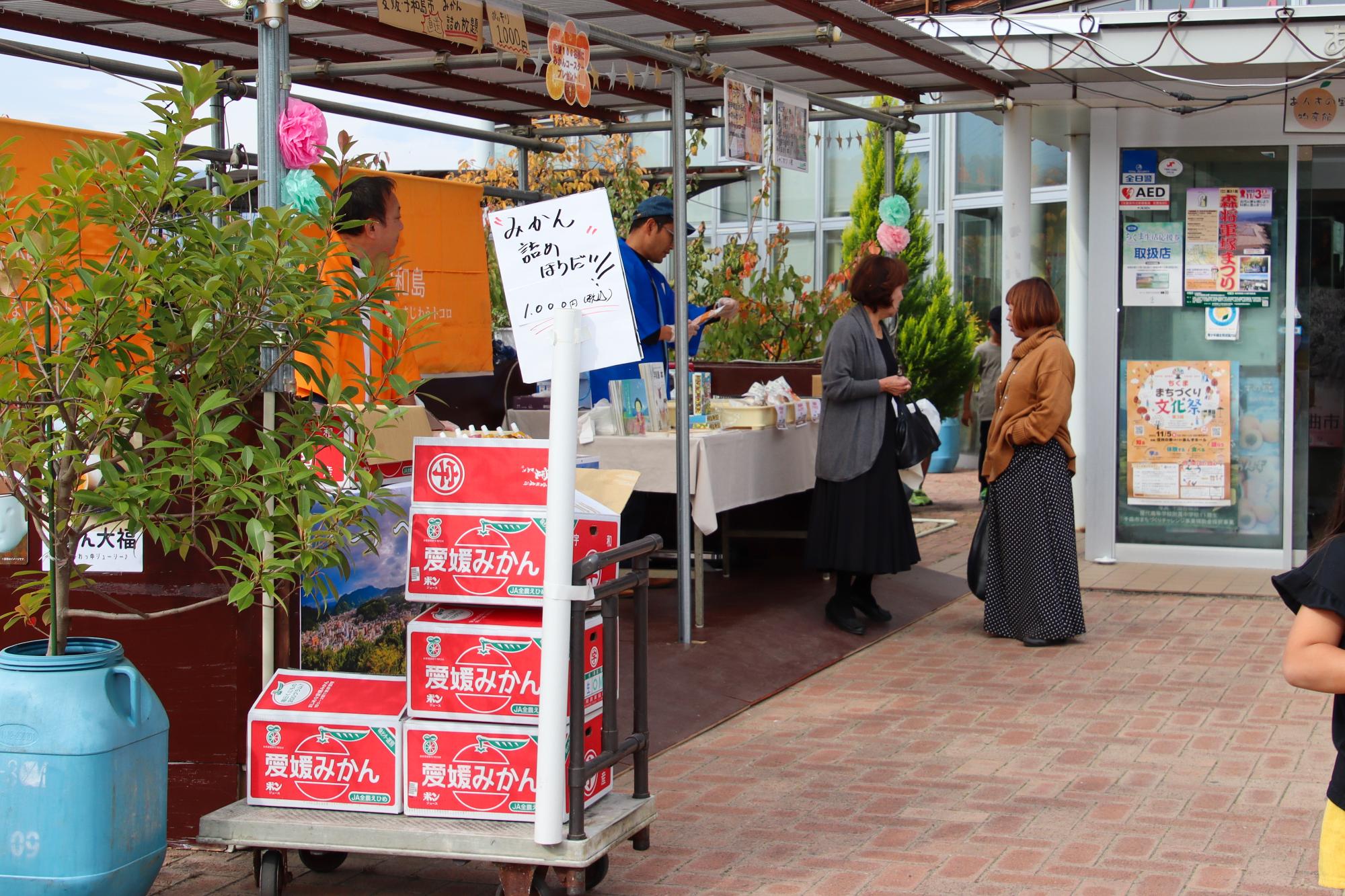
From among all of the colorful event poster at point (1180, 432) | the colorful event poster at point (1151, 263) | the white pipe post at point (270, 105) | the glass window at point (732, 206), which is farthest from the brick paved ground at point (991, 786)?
the glass window at point (732, 206)

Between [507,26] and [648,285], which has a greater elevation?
[507,26]

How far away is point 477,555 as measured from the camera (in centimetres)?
366

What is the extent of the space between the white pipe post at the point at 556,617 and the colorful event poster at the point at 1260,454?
6882mm

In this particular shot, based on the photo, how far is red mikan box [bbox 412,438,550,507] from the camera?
369 cm

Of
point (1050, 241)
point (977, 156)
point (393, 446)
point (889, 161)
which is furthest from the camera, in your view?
point (977, 156)

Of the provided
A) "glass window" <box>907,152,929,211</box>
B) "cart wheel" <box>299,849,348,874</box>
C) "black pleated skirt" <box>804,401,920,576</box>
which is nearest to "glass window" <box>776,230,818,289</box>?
"glass window" <box>907,152,929,211</box>

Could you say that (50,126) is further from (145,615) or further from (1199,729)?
(1199,729)

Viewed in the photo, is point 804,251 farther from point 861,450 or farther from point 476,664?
point 476,664

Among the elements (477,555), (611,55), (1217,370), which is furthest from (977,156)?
(477,555)

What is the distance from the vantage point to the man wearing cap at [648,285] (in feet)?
22.8

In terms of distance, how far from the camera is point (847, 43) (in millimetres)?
7031

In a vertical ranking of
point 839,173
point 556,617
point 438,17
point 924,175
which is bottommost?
point 556,617

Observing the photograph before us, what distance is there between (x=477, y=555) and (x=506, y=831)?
68 centimetres

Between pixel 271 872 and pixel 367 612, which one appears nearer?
pixel 271 872
